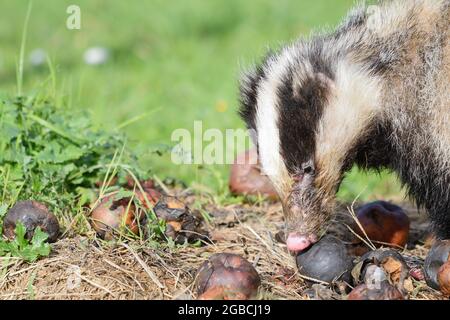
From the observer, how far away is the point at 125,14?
1291 centimetres

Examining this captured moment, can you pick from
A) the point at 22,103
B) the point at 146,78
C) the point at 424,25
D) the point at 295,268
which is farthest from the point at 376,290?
the point at 146,78

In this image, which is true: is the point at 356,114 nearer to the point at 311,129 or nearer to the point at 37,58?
the point at 311,129

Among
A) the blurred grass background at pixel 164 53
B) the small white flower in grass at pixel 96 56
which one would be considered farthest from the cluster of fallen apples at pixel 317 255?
the small white flower in grass at pixel 96 56

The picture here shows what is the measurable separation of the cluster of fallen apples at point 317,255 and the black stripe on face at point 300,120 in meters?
0.53

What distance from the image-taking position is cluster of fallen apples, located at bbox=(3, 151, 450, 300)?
159 inches

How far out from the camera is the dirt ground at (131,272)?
13.9ft

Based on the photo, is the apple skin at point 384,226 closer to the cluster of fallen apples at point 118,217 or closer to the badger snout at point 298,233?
the badger snout at point 298,233

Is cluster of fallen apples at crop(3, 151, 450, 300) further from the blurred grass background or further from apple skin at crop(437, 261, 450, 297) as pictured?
the blurred grass background

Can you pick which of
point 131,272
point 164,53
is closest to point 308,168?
point 131,272

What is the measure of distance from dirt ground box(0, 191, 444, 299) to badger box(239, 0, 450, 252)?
30 centimetres

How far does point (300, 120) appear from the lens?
4562mm

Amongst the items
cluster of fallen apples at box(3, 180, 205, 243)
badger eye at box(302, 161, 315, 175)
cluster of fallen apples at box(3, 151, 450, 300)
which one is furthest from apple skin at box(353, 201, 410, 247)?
cluster of fallen apples at box(3, 180, 205, 243)

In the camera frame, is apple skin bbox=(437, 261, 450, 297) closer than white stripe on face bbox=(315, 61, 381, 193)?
Yes

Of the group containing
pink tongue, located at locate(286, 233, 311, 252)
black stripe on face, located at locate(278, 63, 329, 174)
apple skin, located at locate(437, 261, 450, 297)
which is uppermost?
black stripe on face, located at locate(278, 63, 329, 174)
